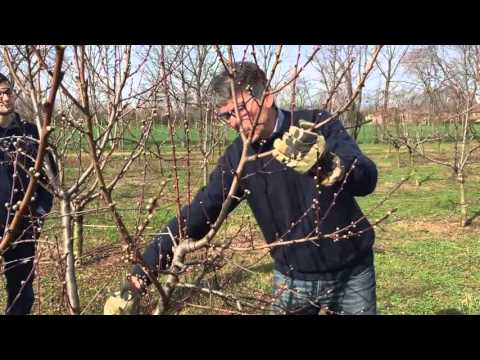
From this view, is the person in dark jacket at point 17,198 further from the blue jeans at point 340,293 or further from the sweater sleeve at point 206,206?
the blue jeans at point 340,293

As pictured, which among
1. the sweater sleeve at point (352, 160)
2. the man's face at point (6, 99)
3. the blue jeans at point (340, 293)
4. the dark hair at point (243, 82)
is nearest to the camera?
the dark hair at point (243, 82)

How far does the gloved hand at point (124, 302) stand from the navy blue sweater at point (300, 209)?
17.3 inches

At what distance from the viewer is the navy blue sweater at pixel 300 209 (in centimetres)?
198

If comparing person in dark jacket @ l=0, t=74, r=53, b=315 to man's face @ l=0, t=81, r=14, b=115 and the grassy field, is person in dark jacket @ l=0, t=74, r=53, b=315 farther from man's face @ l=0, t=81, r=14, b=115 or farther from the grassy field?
the grassy field

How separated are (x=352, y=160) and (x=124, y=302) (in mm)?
1069

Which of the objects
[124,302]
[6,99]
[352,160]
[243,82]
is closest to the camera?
[124,302]

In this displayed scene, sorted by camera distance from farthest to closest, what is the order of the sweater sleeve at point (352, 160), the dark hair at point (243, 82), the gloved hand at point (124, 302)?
the sweater sleeve at point (352, 160), the dark hair at point (243, 82), the gloved hand at point (124, 302)

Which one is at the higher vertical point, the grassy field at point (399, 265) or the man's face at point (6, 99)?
A: the man's face at point (6, 99)

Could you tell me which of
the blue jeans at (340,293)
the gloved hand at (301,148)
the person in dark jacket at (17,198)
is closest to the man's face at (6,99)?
the person in dark jacket at (17,198)

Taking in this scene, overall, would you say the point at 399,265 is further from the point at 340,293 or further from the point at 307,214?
the point at 307,214

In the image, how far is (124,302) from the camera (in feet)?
4.87

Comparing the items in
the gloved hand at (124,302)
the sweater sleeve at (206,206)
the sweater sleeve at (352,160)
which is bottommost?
the gloved hand at (124,302)

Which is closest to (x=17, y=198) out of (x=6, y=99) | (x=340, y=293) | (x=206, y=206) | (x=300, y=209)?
(x=6, y=99)

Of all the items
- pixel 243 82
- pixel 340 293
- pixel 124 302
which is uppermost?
pixel 243 82
